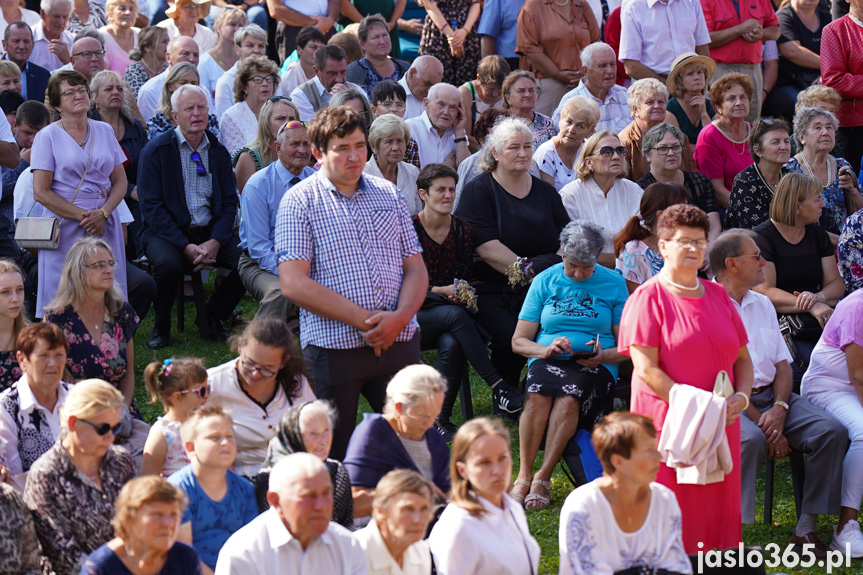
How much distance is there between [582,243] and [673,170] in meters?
1.80

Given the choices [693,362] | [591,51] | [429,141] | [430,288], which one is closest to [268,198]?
[430,288]

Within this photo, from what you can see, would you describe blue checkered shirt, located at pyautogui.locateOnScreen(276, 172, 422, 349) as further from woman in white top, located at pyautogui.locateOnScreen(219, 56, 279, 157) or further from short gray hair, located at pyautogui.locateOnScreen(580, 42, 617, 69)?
short gray hair, located at pyautogui.locateOnScreen(580, 42, 617, 69)

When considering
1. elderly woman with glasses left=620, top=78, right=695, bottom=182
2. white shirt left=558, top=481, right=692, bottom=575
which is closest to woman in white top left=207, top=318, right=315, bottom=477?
white shirt left=558, top=481, right=692, bottom=575

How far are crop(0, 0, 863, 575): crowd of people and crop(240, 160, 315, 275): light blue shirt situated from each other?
0.07 ft

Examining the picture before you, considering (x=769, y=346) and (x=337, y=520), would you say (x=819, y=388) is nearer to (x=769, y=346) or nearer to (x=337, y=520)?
(x=769, y=346)

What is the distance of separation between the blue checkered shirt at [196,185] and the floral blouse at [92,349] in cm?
235

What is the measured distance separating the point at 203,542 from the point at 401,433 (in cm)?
87

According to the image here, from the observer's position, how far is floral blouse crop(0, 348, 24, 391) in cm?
526

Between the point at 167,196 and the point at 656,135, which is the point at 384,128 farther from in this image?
the point at 656,135

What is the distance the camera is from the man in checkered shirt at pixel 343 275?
4.59 metres

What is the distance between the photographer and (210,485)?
13.4ft

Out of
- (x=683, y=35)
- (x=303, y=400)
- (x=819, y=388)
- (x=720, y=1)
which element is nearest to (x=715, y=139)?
(x=683, y=35)

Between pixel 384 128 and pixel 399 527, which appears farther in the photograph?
pixel 384 128

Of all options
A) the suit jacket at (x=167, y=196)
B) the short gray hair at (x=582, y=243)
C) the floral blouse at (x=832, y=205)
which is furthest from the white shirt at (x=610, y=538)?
the suit jacket at (x=167, y=196)
